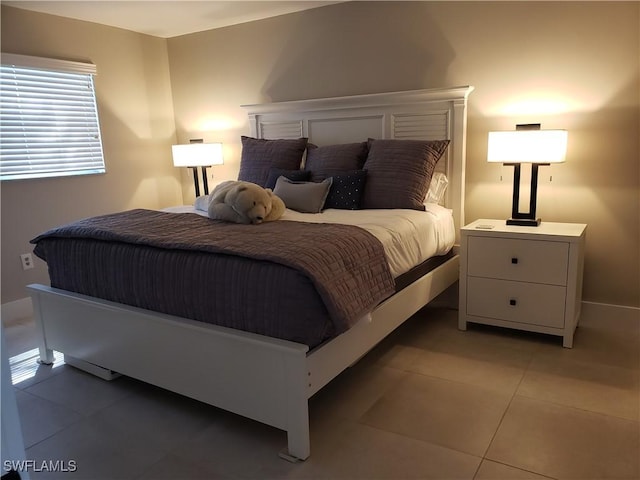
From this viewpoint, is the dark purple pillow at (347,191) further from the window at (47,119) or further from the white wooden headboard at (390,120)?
the window at (47,119)

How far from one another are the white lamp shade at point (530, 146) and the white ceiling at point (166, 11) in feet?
5.40

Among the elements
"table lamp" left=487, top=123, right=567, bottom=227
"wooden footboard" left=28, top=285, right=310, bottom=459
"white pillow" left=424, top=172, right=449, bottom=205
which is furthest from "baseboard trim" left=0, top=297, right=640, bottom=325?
"table lamp" left=487, top=123, right=567, bottom=227

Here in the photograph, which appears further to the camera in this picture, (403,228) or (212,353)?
(403,228)

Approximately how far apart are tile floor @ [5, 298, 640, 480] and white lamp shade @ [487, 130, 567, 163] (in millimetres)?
1016

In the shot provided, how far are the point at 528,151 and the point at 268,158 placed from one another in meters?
1.70

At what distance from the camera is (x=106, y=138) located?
3.95 metres

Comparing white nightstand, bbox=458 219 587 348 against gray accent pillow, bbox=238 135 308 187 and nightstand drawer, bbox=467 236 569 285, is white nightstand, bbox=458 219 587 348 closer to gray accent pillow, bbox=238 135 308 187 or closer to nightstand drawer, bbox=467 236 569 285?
nightstand drawer, bbox=467 236 569 285

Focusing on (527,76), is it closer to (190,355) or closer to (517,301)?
(517,301)

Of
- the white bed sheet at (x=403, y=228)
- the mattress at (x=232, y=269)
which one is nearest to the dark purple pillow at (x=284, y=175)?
the white bed sheet at (x=403, y=228)

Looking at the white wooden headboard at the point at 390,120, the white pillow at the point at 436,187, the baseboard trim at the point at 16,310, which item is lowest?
the baseboard trim at the point at 16,310

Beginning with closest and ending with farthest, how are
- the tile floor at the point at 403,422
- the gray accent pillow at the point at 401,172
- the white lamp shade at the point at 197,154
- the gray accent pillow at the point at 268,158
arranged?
the tile floor at the point at 403,422 → the gray accent pillow at the point at 401,172 → the gray accent pillow at the point at 268,158 → the white lamp shade at the point at 197,154

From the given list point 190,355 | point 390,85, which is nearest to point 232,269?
point 190,355

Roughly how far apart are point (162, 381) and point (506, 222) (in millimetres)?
2064

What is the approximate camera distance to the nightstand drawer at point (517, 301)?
104 inches
